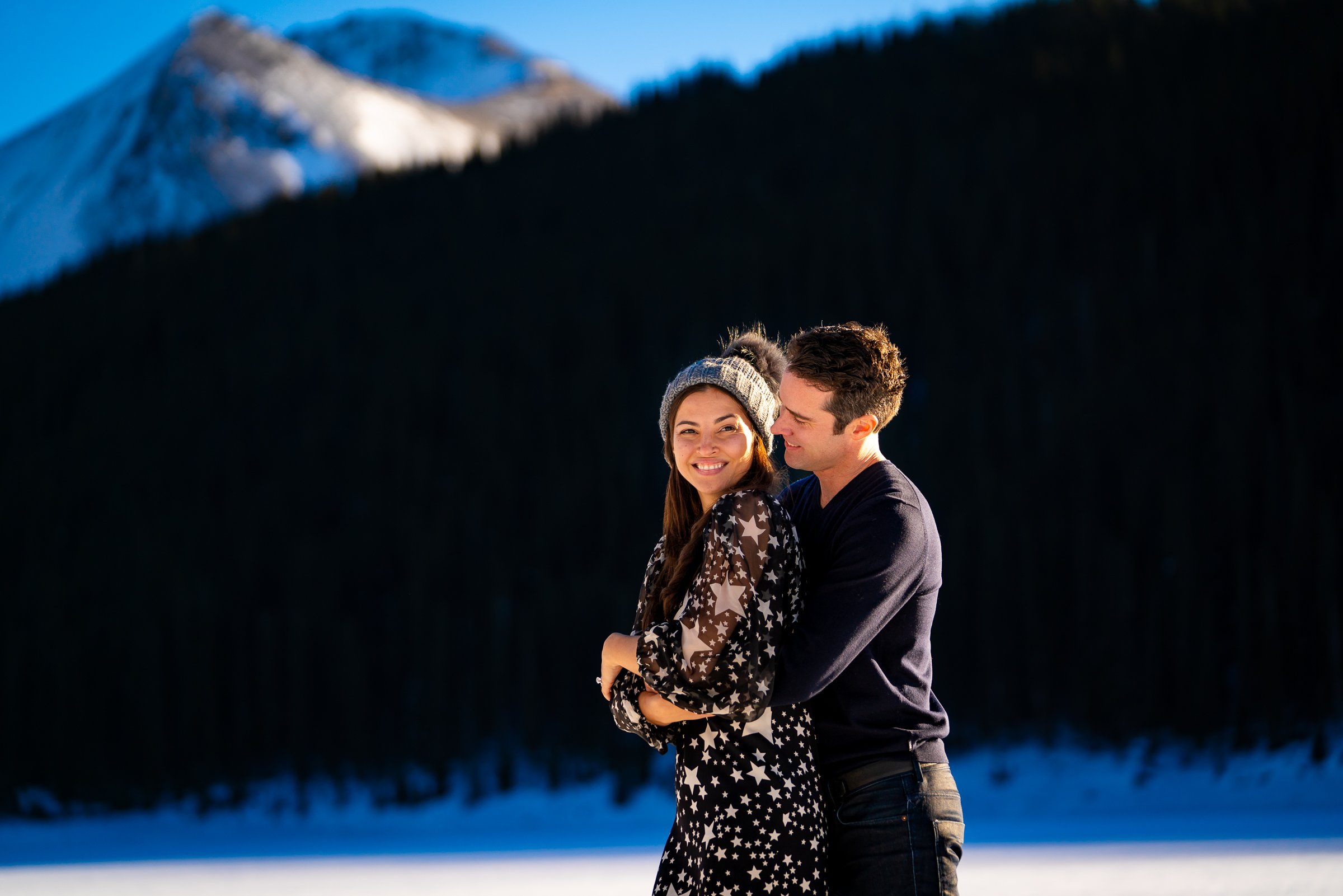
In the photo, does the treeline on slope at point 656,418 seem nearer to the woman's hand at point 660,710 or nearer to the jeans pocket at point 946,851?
the jeans pocket at point 946,851

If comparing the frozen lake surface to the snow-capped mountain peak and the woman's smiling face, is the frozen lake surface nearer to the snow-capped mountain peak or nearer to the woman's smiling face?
the woman's smiling face

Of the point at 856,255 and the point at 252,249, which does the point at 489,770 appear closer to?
the point at 856,255

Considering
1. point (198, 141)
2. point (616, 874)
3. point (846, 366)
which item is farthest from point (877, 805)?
point (198, 141)

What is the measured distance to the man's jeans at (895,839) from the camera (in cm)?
226

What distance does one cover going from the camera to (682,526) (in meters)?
2.40

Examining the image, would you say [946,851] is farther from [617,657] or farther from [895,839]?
[617,657]

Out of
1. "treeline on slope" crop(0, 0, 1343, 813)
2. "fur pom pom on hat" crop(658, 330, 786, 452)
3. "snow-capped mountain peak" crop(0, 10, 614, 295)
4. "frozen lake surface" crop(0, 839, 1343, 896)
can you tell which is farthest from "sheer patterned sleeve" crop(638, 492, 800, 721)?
"snow-capped mountain peak" crop(0, 10, 614, 295)

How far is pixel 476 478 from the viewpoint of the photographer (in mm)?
20453

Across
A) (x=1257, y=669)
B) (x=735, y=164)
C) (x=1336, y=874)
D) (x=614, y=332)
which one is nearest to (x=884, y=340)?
(x=1336, y=874)

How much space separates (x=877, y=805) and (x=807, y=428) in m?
0.71

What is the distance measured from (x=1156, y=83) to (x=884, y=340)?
21.2m

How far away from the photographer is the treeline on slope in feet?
51.6

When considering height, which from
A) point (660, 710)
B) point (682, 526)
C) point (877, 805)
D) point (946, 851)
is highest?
point (682, 526)

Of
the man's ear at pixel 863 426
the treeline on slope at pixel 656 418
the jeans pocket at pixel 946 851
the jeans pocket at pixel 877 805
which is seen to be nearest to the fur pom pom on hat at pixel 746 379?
the man's ear at pixel 863 426
